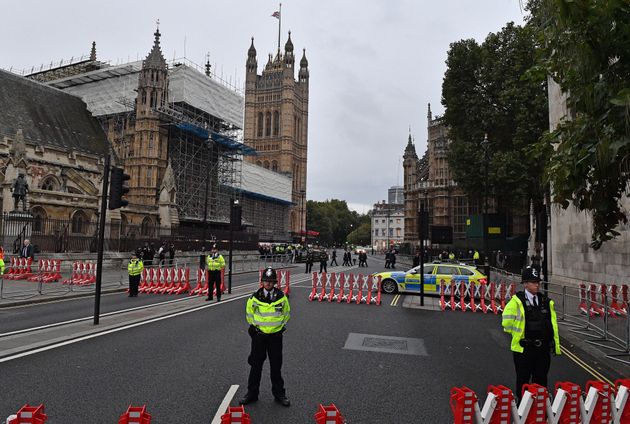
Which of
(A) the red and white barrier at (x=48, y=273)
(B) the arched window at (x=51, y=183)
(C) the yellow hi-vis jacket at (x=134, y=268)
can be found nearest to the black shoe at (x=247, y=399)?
(C) the yellow hi-vis jacket at (x=134, y=268)

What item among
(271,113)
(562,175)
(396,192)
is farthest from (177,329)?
(396,192)

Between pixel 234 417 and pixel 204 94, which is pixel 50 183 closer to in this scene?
pixel 204 94

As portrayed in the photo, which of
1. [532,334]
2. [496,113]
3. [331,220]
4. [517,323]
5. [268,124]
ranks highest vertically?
[268,124]

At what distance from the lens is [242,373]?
6461mm

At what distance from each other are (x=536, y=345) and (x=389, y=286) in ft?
41.3

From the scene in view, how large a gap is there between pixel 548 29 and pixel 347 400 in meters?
5.19

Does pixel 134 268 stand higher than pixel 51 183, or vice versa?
pixel 51 183

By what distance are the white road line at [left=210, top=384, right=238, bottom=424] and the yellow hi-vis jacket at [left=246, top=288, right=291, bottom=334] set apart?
2.96 ft

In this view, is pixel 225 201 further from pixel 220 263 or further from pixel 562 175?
pixel 562 175

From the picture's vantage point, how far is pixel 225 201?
65.6 meters

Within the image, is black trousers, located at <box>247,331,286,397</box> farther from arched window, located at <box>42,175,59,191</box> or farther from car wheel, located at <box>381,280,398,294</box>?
arched window, located at <box>42,175,59,191</box>

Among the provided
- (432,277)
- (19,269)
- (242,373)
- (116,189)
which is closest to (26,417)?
(242,373)

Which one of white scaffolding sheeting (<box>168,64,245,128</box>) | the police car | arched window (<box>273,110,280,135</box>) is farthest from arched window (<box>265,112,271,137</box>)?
the police car

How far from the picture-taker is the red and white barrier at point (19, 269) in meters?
19.0
